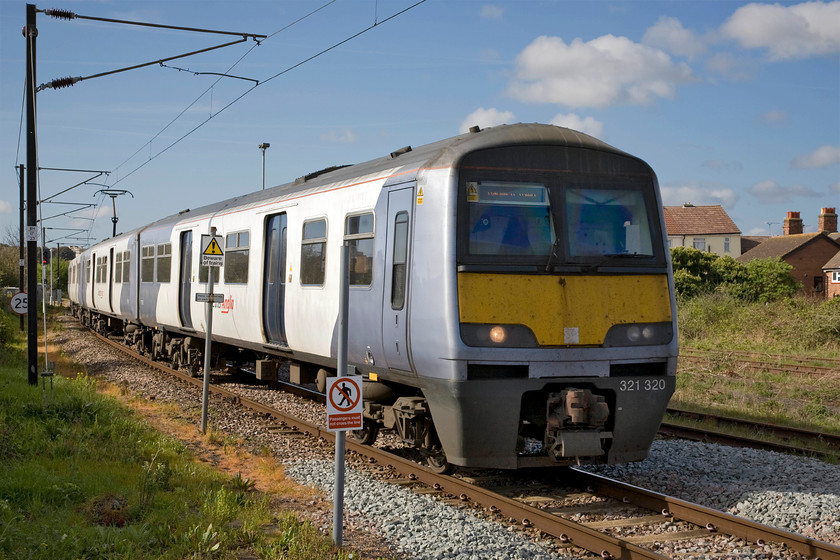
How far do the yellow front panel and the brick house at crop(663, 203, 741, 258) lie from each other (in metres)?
60.2

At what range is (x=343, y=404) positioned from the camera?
607cm

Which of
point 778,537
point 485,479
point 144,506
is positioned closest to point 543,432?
point 485,479

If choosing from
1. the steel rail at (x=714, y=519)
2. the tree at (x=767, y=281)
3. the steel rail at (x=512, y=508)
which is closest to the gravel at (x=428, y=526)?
the steel rail at (x=512, y=508)

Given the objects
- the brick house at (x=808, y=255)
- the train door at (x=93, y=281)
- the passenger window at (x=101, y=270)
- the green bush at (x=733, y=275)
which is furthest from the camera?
the brick house at (x=808, y=255)

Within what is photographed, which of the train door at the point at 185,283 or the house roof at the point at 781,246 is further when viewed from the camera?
the house roof at the point at 781,246

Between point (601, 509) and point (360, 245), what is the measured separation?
12.4 feet

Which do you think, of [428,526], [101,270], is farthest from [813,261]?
[428,526]

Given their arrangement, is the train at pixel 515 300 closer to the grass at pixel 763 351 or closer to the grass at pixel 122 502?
the grass at pixel 122 502

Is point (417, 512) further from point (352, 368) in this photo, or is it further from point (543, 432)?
point (352, 368)

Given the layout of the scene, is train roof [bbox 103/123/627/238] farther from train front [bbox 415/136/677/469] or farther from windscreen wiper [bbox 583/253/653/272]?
windscreen wiper [bbox 583/253/653/272]

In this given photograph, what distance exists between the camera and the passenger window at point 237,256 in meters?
13.0

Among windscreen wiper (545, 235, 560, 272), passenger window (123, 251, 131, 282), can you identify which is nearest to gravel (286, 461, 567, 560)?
windscreen wiper (545, 235, 560, 272)

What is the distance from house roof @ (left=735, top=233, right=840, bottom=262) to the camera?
59875 millimetres

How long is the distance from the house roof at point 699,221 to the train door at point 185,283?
5461cm
